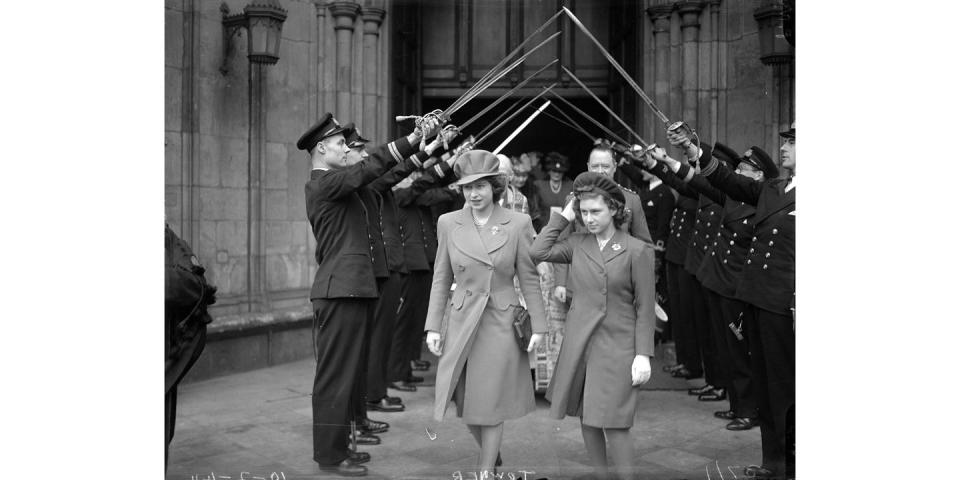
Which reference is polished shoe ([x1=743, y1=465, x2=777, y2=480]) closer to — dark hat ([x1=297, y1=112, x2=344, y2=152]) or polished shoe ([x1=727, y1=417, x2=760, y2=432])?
polished shoe ([x1=727, y1=417, x2=760, y2=432])

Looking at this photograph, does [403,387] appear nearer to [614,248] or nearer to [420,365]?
[420,365]

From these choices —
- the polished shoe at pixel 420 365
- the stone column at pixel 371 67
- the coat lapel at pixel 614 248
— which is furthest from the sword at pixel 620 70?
the polished shoe at pixel 420 365

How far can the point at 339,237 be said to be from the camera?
5410mm

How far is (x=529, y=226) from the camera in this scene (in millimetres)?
5031

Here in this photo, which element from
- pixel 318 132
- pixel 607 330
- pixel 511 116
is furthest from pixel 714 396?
pixel 318 132

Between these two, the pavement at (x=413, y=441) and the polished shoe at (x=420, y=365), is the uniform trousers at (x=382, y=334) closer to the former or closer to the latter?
the polished shoe at (x=420, y=365)

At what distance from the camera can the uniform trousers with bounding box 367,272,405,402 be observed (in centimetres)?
611

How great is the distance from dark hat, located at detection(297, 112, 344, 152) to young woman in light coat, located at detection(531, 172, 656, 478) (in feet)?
5.01

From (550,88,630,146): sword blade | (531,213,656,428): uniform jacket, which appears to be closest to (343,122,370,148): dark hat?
(550,88,630,146): sword blade

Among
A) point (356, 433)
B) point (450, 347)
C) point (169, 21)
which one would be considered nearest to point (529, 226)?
point (450, 347)

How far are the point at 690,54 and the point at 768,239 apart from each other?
46.9 inches

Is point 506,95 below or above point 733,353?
above

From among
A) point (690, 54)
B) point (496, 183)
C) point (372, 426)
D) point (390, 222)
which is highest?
point (690, 54)

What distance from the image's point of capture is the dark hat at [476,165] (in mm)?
4918
